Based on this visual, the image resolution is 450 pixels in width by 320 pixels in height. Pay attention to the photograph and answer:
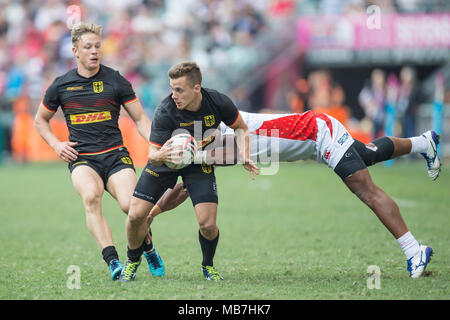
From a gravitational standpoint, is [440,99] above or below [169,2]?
below

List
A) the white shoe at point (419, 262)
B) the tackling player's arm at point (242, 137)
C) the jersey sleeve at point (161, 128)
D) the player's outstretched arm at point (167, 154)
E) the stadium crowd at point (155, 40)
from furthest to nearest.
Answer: the stadium crowd at point (155, 40)
the tackling player's arm at point (242, 137)
the white shoe at point (419, 262)
the jersey sleeve at point (161, 128)
the player's outstretched arm at point (167, 154)

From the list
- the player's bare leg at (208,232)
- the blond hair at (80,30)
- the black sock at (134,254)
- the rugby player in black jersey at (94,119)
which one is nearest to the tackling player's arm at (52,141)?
the rugby player in black jersey at (94,119)

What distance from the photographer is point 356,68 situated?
22062 millimetres

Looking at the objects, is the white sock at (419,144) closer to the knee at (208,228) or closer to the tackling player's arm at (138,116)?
the knee at (208,228)

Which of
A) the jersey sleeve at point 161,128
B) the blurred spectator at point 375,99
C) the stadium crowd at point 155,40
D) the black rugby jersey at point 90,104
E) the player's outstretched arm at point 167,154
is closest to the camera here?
the player's outstretched arm at point 167,154

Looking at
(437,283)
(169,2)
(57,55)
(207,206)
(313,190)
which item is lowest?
(313,190)

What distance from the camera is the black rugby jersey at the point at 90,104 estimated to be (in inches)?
250

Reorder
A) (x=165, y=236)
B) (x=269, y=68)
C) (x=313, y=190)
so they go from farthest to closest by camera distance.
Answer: (x=269, y=68)
(x=313, y=190)
(x=165, y=236)

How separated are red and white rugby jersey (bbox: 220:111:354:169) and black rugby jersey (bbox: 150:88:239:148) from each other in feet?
1.70

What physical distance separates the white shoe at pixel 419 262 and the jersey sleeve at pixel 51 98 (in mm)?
3676

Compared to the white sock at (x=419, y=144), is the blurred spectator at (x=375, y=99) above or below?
below
